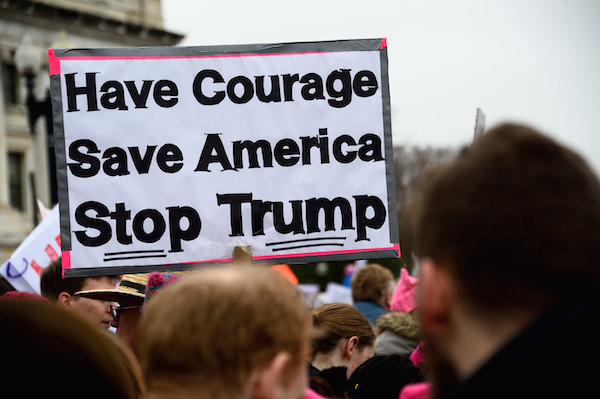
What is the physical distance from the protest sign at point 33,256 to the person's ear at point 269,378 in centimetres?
483

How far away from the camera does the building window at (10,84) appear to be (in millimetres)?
36812

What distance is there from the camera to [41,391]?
62.7 inches

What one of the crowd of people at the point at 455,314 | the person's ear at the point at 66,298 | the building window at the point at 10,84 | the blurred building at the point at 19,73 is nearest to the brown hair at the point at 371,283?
the person's ear at the point at 66,298

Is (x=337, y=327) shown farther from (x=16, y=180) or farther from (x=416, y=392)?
(x=16, y=180)

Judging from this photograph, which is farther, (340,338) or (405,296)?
(405,296)

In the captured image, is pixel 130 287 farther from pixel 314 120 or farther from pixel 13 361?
pixel 13 361

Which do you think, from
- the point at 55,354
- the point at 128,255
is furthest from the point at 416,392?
the point at 128,255

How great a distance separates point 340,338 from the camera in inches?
169

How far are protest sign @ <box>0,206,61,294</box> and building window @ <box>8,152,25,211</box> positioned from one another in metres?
31.6

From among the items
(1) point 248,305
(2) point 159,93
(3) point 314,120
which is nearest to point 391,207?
(3) point 314,120

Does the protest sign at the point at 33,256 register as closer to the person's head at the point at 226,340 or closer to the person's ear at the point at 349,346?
the person's ear at the point at 349,346

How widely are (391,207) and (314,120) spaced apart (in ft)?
1.92

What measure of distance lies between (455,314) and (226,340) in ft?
1.57

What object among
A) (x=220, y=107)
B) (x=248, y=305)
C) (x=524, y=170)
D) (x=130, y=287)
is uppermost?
(x=220, y=107)
